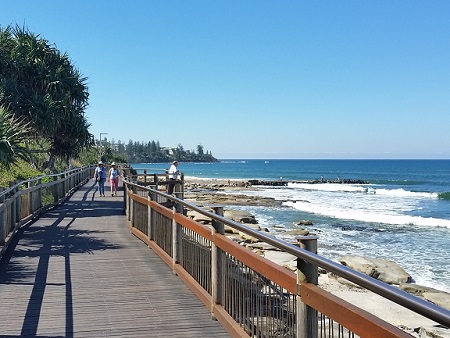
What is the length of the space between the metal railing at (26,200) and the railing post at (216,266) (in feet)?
16.6

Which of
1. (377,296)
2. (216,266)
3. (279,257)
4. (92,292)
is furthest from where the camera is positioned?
(279,257)

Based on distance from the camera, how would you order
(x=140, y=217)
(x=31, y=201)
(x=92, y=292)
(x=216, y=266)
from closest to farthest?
1. (x=216, y=266)
2. (x=92, y=292)
3. (x=140, y=217)
4. (x=31, y=201)

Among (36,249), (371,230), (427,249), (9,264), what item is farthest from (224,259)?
(371,230)

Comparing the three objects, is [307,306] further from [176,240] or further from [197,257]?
[176,240]

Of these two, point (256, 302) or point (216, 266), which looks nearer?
point (256, 302)

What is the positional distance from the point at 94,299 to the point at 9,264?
285 centimetres

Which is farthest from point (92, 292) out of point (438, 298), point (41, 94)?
point (41, 94)

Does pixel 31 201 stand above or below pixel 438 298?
above

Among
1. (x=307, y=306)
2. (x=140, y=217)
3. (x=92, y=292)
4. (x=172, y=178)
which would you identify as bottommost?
(x=92, y=292)

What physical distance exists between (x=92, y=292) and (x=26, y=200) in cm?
898

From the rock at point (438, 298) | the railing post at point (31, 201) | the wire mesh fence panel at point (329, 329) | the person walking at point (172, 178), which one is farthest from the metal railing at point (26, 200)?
the rock at point (438, 298)

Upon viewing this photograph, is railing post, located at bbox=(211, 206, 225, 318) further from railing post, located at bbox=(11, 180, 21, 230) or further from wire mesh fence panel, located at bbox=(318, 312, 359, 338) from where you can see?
railing post, located at bbox=(11, 180, 21, 230)

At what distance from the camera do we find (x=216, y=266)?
5.94 m

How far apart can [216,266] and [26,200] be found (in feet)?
35.3
